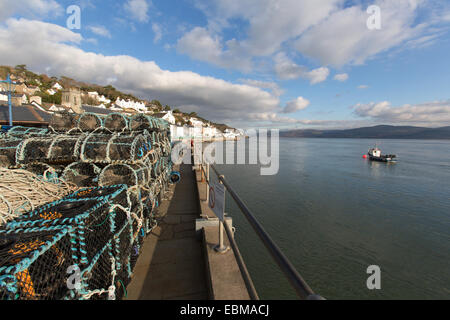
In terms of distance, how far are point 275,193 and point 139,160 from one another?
11.4m

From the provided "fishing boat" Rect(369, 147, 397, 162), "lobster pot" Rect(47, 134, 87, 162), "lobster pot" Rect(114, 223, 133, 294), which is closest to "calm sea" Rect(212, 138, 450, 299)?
"lobster pot" Rect(114, 223, 133, 294)

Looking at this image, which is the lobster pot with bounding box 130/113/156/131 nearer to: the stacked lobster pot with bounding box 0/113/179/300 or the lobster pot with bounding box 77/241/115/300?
the stacked lobster pot with bounding box 0/113/179/300

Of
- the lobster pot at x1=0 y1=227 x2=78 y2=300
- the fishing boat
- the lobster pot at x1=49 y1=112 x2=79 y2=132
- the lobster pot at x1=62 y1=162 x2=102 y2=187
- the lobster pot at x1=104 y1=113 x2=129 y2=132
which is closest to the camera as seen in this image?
the lobster pot at x1=0 y1=227 x2=78 y2=300

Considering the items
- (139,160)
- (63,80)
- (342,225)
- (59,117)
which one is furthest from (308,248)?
(63,80)

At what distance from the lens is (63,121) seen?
596 cm

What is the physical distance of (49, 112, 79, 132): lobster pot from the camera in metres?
5.86

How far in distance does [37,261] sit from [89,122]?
5.39 m

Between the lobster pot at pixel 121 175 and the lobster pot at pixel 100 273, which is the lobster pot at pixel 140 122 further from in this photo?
the lobster pot at pixel 100 273

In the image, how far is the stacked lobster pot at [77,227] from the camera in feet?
5.20

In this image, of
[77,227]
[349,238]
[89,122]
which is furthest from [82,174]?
[349,238]

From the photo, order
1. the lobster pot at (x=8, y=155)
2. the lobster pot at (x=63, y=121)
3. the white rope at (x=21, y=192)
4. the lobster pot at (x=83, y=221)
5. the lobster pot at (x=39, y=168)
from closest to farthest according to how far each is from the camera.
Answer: the lobster pot at (x=83, y=221) → the white rope at (x=21, y=192) → the lobster pot at (x=8, y=155) → the lobster pot at (x=39, y=168) → the lobster pot at (x=63, y=121)

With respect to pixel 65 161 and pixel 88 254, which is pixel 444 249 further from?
pixel 65 161

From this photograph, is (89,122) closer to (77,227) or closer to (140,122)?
(140,122)

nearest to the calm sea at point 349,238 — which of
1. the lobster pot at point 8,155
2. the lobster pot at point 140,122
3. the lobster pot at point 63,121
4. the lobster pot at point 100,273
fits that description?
the lobster pot at point 100,273
